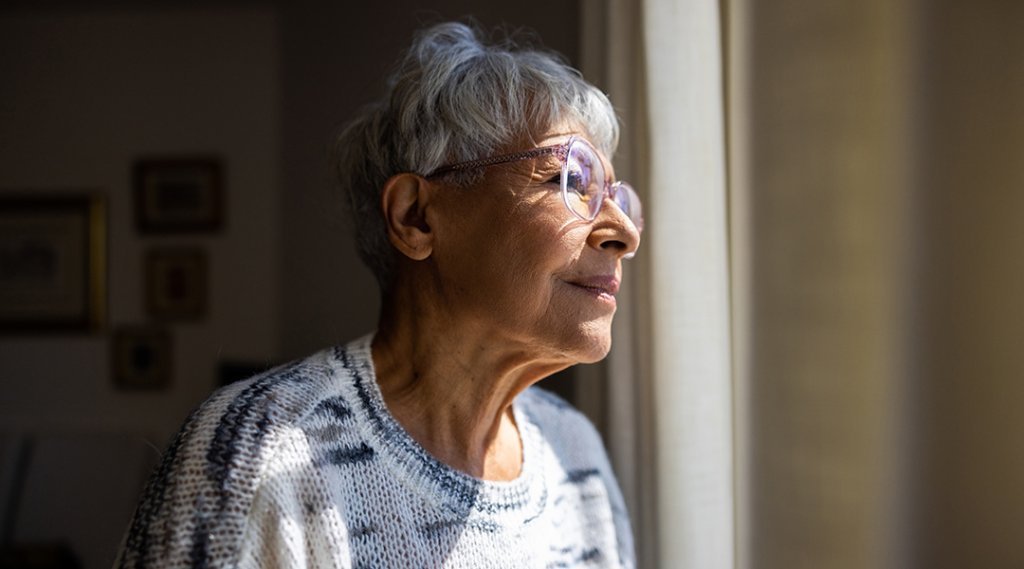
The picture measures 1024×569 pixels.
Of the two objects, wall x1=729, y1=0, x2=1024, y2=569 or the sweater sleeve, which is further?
the sweater sleeve

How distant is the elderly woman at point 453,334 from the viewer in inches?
37.5

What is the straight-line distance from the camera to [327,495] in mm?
939

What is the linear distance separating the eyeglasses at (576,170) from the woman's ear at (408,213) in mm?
27

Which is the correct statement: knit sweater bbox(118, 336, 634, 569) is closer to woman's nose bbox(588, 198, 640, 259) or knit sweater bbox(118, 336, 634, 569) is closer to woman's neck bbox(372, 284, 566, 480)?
woman's neck bbox(372, 284, 566, 480)

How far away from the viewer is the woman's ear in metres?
1.09

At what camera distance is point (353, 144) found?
122 cm

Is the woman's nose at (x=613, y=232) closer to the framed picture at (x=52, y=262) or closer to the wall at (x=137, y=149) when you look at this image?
the wall at (x=137, y=149)

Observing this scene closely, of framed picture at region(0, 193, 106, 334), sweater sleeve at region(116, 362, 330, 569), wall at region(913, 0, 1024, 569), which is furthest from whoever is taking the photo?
framed picture at region(0, 193, 106, 334)

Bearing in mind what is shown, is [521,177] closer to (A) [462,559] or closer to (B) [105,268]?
(A) [462,559]

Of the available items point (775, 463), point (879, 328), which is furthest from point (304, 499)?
point (879, 328)

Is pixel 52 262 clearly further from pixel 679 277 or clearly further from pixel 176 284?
pixel 679 277

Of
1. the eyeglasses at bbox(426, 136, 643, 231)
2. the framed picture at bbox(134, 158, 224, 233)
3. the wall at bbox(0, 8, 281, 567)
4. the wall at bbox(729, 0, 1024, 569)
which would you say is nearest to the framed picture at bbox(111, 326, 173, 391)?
the wall at bbox(0, 8, 281, 567)

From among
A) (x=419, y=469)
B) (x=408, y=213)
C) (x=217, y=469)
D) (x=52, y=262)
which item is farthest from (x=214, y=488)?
(x=52, y=262)

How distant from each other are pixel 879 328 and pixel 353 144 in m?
0.82
